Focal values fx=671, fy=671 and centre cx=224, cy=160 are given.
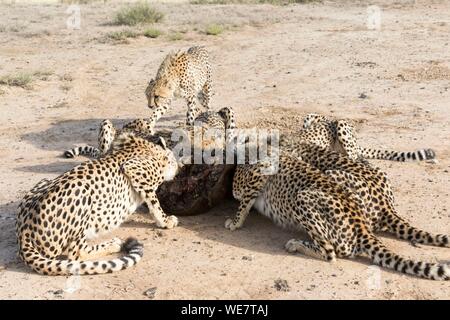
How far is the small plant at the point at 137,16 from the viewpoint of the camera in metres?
19.1

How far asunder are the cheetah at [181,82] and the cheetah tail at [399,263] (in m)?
4.47

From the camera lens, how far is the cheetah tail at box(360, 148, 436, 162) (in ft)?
28.6

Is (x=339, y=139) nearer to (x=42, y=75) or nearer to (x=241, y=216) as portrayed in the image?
(x=241, y=216)

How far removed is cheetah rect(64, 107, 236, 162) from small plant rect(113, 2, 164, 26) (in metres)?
10.1

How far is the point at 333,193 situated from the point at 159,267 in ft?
5.64

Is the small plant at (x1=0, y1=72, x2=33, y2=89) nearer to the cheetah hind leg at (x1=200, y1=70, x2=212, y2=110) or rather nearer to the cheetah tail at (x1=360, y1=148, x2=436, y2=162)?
the cheetah hind leg at (x1=200, y1=70, x2=212, y2=110)

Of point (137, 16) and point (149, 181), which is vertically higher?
point (137, 16)

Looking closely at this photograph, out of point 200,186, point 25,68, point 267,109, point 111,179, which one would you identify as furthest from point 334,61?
A: point 111,179

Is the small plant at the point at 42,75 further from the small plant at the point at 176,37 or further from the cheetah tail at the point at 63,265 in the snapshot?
the cheetah tail at the point at 63,265

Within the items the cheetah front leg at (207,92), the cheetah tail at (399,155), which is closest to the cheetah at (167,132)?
the cheetah tail at (399,155)

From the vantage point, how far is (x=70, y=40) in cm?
1722

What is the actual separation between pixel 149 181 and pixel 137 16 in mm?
13264

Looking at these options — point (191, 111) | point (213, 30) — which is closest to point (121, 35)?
point (213, 30)

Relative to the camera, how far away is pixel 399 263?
18.7 feet
